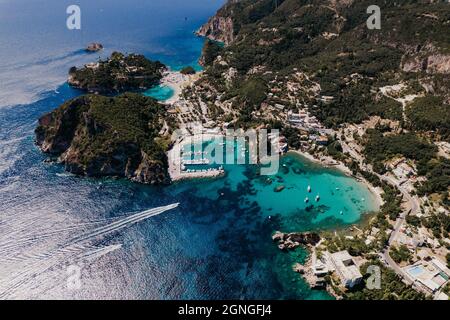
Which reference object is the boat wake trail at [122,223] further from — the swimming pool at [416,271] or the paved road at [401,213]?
the swimming pool at [416,271]

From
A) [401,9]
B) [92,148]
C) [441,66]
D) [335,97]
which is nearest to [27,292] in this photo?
[92,148]

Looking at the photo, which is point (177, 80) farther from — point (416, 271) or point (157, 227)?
point (416, 271)

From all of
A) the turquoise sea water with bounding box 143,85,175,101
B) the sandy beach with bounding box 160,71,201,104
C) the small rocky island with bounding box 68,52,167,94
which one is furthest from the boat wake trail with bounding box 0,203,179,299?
the small rocky island with bounding box 68,52,167,94

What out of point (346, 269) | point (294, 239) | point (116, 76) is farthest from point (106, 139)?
point (116, 76)


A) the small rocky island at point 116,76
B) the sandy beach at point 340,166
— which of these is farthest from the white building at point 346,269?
the small rocky island at point 116,76

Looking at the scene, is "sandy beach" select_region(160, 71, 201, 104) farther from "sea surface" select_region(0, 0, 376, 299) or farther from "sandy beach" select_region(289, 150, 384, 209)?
"sandy beach" select_region(289, 150, 384, 209)

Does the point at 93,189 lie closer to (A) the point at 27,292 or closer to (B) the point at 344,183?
(A) the point at 27,292
